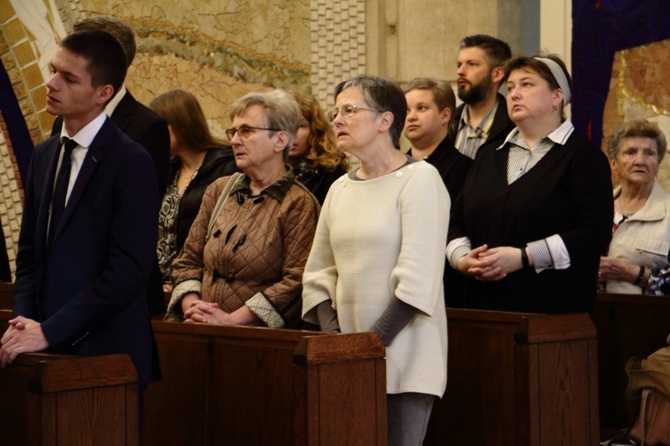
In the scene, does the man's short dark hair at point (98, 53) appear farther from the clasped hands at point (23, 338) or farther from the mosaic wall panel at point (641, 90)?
the mosaic wall panel at point (641, 90)

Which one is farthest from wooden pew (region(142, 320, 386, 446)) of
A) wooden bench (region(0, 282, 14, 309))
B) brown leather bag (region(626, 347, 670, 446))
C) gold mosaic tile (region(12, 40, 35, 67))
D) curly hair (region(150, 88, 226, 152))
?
gold mosaic tile (region(12, 40, 35, 67))

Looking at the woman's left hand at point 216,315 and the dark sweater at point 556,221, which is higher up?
the dark sweater at point 556,221

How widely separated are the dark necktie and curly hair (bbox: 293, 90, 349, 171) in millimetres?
1794

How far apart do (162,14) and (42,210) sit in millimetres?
4676

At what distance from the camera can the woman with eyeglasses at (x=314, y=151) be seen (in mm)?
4871

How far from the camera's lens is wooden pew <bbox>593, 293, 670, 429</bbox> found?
4.77 metres

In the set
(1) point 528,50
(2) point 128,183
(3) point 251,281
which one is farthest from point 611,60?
(2) point 128,183

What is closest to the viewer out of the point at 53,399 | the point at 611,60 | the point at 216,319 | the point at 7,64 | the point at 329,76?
the point at 53,399

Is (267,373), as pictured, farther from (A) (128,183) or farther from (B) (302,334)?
(A) (128,183)

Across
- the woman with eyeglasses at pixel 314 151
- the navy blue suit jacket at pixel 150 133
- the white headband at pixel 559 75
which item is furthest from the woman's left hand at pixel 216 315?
the white headband at pixel 559 75

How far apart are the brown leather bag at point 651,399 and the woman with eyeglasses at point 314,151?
1.49m

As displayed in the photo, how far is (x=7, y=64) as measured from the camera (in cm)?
777

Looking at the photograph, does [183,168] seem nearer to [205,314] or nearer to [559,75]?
[205,314]

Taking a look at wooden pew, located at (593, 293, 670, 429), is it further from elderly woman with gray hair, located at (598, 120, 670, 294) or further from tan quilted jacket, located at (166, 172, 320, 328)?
tan quilted jacket, located at (166, 172, 320, 328)
